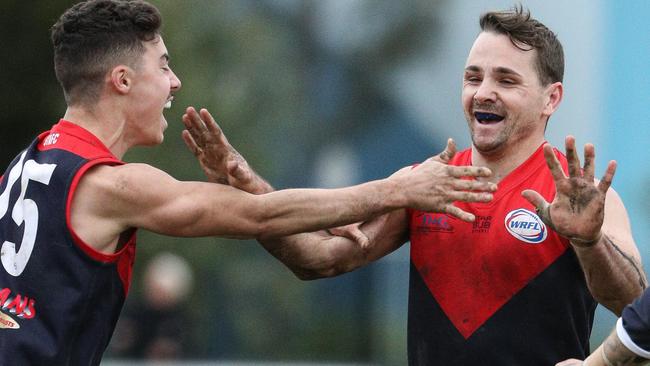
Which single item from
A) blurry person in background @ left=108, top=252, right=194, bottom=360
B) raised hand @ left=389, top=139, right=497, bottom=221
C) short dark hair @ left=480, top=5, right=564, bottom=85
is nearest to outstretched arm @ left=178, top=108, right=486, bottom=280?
raised hand @ left=389, top=139, right=497, bottom=221

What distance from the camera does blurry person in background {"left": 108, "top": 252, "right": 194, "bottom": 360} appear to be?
42.1ft

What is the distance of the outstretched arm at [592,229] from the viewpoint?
Answer: 5.49 meters

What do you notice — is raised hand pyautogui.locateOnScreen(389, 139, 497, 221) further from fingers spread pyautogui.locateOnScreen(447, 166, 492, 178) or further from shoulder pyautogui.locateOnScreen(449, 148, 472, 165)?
shoulder pyautogui.locateOnScreen(449, 148, 472, 165)

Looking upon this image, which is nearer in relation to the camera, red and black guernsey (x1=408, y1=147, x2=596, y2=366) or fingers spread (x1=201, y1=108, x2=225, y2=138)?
fingers spread (x1=201, y1=108, x2=225, y2=138)

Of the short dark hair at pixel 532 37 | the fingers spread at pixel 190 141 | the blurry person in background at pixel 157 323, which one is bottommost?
the blurry person in background at pixel 157 323

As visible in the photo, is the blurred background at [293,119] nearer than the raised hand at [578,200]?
No

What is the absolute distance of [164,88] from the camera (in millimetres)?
6176

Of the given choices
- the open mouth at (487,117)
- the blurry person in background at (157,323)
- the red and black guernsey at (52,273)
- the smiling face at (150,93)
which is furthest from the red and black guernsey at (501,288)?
the blurry person in background at (157,323)

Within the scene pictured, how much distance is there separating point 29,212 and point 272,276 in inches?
462

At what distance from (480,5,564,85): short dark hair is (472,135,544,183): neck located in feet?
1.10

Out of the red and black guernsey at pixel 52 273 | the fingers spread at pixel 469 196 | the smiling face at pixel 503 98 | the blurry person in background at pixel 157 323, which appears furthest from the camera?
the blurry person in background at pixel 157 323

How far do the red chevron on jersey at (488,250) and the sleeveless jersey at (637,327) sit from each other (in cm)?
96

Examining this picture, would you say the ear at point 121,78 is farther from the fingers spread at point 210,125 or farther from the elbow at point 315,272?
the elbow at point 315,272

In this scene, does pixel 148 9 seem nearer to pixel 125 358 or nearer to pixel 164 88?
pixel 164 88
